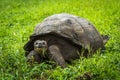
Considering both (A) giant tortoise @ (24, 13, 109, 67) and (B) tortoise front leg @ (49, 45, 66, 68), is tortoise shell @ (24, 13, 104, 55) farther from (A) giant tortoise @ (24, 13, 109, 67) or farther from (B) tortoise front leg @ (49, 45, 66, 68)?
(B) tortoise front leg @ (49, 45, 66, 68)

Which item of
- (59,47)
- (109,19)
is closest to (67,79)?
(59,47)

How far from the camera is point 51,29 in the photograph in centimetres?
505

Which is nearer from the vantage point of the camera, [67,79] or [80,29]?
[67,79]

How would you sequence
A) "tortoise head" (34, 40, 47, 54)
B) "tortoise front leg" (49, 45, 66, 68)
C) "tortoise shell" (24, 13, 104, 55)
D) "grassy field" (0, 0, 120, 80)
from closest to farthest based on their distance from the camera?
"grassy field" (0, 0, 120, 80), "tortoise front leg" (49, 45, 66, 68), "tortoise head" (34, 40, 47, 54), "tortoise shell" (24, 13, 104, 55)

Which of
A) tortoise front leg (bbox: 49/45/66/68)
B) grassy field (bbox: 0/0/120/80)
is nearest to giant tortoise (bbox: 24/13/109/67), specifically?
tortoise front leg (bbox: 49/45/66/68)

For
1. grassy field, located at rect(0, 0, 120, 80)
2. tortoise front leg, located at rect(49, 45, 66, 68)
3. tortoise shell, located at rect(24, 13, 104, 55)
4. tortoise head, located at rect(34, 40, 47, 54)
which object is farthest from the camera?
tortoise shell, located at rect(24, 13, 104, 55)

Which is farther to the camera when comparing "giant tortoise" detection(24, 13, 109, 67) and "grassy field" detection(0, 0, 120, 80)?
"giant tortoise" detection(24, 13, 109, 67)

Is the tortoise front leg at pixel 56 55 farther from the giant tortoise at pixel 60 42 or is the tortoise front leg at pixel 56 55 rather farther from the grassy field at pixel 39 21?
the grassy field at pixel 39 21

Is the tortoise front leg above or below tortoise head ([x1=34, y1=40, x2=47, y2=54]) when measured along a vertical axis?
below

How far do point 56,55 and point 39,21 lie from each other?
413cm

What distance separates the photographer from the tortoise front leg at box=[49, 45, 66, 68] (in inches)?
187

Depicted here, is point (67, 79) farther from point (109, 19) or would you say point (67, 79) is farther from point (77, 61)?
point (109, 19)

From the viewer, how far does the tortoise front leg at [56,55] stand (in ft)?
15.6

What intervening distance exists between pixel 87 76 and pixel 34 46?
113 centimetres
